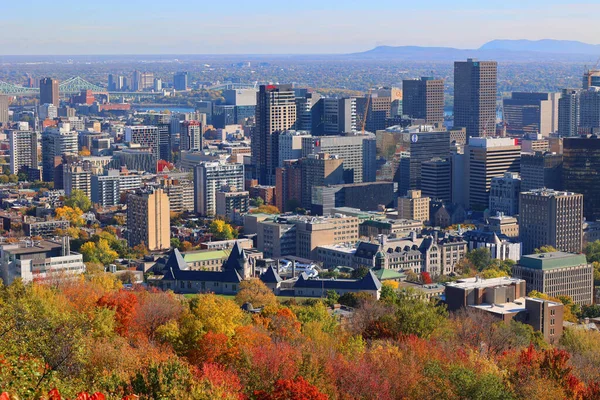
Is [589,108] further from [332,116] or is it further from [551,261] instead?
[551,261]

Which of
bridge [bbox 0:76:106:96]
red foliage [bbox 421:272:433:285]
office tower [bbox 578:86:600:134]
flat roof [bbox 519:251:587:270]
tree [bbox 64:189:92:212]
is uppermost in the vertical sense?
office tower [bbox 578:86:600:134]

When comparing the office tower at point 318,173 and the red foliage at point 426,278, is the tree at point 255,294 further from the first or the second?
the office tower at point 318,173

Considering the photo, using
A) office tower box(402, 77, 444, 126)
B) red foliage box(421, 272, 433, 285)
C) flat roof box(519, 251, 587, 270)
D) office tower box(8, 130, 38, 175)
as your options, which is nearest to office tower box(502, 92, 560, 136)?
office tower box(402, 77, 444, 126)

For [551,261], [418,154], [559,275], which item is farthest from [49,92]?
[559,275]

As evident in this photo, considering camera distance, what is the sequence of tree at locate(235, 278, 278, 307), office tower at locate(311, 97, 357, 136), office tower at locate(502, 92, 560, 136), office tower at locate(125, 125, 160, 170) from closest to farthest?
tree at locate(235, 278, 278, 307) → office tower at locate(311, 97, 357, 136) → office tower at locate(125, 125, 160, 170) → office tower at locate(502, 92, 560, 136)

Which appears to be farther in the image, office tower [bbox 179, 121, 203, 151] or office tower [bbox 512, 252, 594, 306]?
office tower [bbox 179, 121, 203, 151]

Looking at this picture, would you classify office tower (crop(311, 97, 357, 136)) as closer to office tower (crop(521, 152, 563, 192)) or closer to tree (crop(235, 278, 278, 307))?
office tower (crop(521, 152, 563, 192))

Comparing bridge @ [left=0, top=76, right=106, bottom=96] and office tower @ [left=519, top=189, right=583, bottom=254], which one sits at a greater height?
bridge @ [left=0, top=76, right=106, bottom=96]
